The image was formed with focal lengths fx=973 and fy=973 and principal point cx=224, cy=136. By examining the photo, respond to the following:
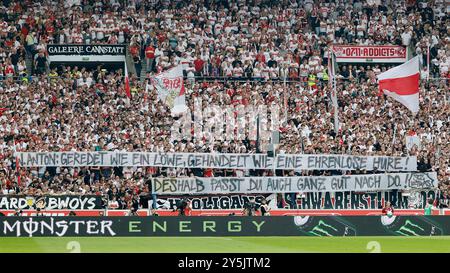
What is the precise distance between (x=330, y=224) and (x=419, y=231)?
9.32 feet

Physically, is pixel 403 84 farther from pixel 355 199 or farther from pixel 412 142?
pixel 355 199

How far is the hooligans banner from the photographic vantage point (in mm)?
49188

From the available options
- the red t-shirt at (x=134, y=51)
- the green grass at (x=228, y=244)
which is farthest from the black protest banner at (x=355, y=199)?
the red t-shirt at (x=134, y=51)

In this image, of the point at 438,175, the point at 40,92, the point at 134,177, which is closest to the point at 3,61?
the point at 40,92

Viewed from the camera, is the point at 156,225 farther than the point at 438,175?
No

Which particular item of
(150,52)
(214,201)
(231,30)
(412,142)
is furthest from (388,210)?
(231,30)

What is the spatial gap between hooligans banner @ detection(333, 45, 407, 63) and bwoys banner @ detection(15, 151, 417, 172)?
11.9m

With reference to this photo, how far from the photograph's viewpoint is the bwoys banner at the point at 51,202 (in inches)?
1389

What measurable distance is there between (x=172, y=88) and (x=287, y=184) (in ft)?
23.0

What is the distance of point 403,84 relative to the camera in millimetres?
38375

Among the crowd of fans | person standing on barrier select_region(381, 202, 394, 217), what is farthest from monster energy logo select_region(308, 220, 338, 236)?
the crowd of fans

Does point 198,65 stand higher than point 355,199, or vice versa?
point 198,65
